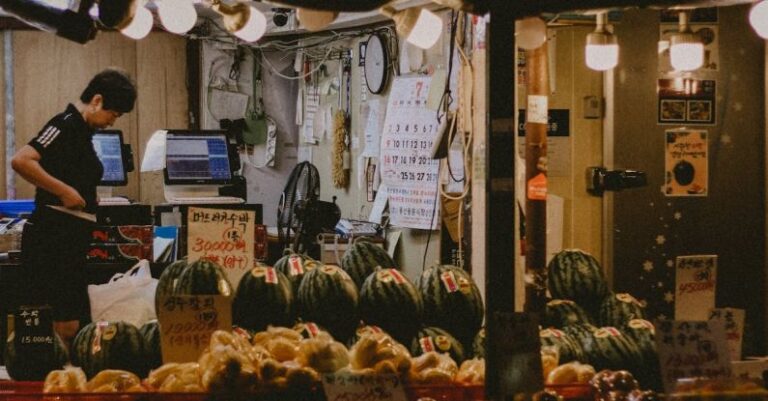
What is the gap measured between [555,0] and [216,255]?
A: 1683 mm

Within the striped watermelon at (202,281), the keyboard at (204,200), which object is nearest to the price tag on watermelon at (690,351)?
the striped watermelon at (202,281)

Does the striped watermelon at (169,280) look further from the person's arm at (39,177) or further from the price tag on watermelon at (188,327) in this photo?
the person's arm at (39,177)

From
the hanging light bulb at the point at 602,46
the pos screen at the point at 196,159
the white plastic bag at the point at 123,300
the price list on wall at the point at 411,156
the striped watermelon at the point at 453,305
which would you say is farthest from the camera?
the price list on wall at the point at 411,156

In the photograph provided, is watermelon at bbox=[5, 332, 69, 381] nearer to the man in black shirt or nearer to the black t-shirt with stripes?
the man in black shirt

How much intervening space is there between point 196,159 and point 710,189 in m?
4.29

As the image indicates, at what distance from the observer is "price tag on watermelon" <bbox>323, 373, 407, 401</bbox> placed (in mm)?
2146

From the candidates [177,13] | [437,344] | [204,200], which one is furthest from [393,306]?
[204,200]

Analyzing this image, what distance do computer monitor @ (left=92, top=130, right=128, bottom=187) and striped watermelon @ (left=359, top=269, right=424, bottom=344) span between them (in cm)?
479

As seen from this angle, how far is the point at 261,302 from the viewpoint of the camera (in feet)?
10.0

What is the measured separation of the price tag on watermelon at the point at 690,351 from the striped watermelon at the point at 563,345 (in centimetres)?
51

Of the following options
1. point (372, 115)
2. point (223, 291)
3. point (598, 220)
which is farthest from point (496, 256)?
point (372, 115)

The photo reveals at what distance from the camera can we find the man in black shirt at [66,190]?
16.1 feet

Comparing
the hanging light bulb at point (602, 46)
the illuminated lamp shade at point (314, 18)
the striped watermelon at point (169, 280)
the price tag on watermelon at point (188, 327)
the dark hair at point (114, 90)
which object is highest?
the hanging light bulb at point (602, 46)

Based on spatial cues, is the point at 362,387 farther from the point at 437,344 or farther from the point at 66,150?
the point at 66,150
